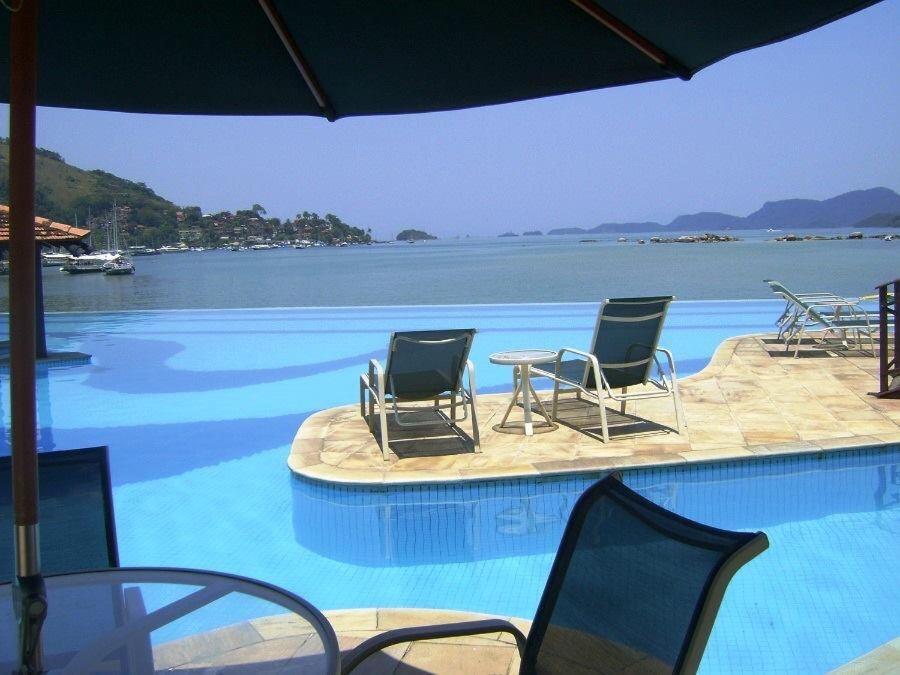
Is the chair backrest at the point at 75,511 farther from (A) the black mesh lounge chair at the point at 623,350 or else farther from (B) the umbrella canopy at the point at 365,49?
(A) the black mesh lounge chair at the point at 623,350

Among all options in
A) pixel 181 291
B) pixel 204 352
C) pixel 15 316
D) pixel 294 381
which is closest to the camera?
pixel 15 316

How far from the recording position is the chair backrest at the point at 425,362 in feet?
15.5

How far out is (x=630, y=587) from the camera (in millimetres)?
1491

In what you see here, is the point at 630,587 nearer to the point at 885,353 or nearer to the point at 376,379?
the point at 376,379

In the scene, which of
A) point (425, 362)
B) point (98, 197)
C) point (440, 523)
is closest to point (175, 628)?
point (440, 523)

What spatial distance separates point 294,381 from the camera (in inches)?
327

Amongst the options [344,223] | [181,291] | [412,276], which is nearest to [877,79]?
[412,276]

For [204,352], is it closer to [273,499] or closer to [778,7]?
[273,499]

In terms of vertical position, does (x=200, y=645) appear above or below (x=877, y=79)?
below

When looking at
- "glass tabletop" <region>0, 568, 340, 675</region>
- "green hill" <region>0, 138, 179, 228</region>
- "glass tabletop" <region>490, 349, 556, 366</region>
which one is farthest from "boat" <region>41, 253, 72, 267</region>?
"glass tabletop" <region>0, 568, 340, 675</region>

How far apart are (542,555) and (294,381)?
492cm

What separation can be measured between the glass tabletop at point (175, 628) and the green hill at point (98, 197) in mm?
62145

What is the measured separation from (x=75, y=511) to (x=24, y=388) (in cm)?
80

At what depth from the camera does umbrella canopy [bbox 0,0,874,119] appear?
211 centimetres
